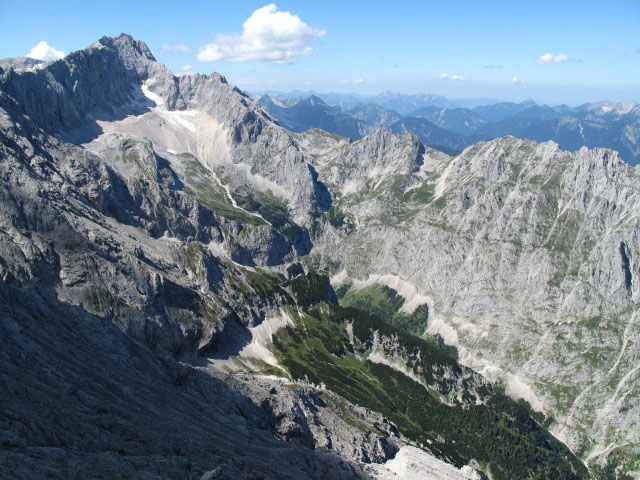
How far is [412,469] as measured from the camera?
328 feet

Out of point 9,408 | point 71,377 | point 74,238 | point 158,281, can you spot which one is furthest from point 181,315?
point 9,408

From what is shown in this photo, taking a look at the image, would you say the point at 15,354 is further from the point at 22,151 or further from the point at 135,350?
the point at 22,151

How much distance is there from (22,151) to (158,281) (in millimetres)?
78392

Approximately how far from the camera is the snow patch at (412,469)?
9399 centimetres

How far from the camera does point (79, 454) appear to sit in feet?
121

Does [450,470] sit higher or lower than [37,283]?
lower

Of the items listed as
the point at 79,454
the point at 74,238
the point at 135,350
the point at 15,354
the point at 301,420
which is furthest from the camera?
the point at 74,238

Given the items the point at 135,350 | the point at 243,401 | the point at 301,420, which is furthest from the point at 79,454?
the point at 301,420

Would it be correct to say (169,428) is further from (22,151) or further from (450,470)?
(22,151)

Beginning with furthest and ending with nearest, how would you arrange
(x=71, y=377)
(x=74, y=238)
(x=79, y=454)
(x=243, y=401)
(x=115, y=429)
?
(x=74, y=238), (x=243, y=401), (x=71, y=377), (x=115, y=429), (x=79, y=454)

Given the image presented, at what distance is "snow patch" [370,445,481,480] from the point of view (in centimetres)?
9399

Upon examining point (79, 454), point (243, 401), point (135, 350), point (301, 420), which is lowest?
point (301, 420)

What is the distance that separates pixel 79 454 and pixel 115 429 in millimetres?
10443

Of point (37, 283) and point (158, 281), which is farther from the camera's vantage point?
point (158, 281)
